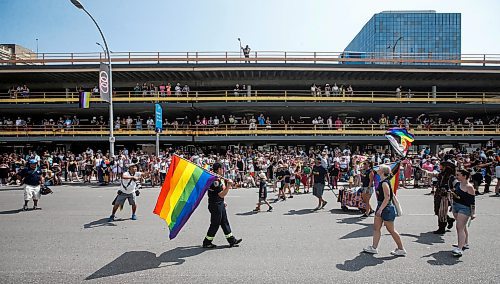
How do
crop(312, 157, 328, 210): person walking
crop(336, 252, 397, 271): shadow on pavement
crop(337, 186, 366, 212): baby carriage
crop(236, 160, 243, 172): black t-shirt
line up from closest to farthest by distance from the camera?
crop(336, 252, 397, 271): shadow on pavement, crop(337, 186, 366, 212): baby carriage, crop(312, 157, 328, 210): person walking, crop(236, 160, 243, 172): black t-shirt

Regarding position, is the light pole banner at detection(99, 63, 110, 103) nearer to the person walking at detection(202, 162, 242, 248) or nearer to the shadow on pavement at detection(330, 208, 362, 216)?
the person walking at detection(202, 162, 242, 248)

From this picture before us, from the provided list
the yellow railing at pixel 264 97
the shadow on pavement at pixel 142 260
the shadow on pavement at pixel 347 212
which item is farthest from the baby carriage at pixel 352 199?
the yellow railing at pixel 264 97

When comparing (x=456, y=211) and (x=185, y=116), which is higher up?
(x=185, y=116)

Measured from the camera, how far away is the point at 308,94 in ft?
93.7

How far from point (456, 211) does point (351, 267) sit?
2569 mm

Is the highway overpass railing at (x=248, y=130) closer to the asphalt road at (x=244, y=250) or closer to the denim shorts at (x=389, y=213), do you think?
the asphalt road at (x=244, y=250)

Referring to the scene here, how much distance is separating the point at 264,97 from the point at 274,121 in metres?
3.58

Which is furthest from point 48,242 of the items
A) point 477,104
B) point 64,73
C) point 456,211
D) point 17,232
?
point 477,104

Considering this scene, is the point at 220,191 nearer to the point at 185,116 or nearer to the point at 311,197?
the point at 311,197

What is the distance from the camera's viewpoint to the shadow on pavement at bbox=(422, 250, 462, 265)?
5.65 meters

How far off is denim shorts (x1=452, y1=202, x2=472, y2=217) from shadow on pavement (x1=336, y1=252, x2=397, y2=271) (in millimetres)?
1610

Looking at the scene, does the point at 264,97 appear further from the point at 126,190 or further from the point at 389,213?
the point at 389,213

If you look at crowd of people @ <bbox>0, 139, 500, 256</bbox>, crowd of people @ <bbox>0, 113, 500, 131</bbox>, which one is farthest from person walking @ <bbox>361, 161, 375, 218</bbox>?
crowd of people @ <bbox>0, 113, 500, 131</bbox>

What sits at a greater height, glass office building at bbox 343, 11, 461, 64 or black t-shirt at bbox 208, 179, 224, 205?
glass office building at bbox 343, 11, 461, 64
